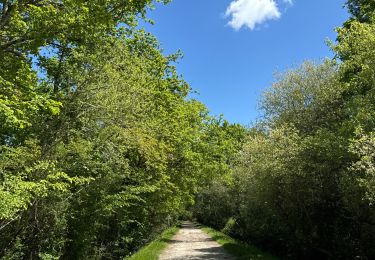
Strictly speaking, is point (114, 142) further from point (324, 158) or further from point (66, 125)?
point (324, 158)

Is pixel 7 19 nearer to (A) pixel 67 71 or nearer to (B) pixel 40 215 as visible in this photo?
(A) pixel 67 71

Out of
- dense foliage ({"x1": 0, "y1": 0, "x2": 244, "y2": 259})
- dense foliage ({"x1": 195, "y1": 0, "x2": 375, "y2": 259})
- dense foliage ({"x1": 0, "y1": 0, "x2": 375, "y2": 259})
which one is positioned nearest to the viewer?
dense foliage ({"x1": 0, "y1": 0, "x2": 244, "y2": 259})

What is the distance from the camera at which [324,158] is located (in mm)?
15844

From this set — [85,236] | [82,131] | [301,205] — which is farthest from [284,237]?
[82,131]

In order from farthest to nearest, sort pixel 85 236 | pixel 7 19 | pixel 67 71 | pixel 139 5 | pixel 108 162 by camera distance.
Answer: pixel 85 236, pixel 108 162, pixel 67 71, pixel 139 5, pixel 7 19

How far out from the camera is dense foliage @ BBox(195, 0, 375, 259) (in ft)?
44.1

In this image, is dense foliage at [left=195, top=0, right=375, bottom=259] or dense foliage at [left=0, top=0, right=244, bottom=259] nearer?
dense foliage at [left=0, top=0, right=244, bottom=259]

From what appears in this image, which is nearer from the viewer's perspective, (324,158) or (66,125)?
(66,125)

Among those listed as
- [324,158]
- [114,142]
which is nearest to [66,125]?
[114,142]

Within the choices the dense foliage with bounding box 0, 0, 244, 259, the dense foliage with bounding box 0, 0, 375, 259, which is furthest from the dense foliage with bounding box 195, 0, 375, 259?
the dense foliage with bounding box 0, 0, 244, 259

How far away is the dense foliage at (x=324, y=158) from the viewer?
529 inches

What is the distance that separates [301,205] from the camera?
1783cm

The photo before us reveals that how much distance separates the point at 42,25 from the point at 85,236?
10.3 meters

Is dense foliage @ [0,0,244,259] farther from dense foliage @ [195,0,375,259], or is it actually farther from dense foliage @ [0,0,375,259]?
dense foliage @ [195,0,375,259]
